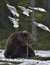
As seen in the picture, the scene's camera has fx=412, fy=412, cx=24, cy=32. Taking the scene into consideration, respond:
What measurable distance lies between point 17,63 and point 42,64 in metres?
0.63

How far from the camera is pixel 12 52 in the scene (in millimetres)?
11242

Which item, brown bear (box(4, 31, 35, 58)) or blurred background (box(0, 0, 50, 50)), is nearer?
brown bear (box(4, 31, 35, 58))

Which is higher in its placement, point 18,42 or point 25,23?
point 25,23

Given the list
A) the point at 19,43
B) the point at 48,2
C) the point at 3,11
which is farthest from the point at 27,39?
the point at 48,2

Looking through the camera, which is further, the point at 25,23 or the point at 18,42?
the point at 25,23

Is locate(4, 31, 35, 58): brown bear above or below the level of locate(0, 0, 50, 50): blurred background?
below

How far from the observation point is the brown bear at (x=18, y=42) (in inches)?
430

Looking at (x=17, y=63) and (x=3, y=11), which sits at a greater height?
(x=3, y=11)

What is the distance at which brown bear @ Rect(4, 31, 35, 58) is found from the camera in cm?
1092

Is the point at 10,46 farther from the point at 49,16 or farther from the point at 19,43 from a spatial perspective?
the point at 49,16

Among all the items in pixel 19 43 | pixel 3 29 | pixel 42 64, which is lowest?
pixel 42 64

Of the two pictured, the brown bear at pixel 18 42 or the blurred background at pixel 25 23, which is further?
the blurred background at pixel 25 23

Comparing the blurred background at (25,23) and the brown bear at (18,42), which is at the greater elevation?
the blurred background at (25,23)

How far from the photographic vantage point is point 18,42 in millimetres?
10992
